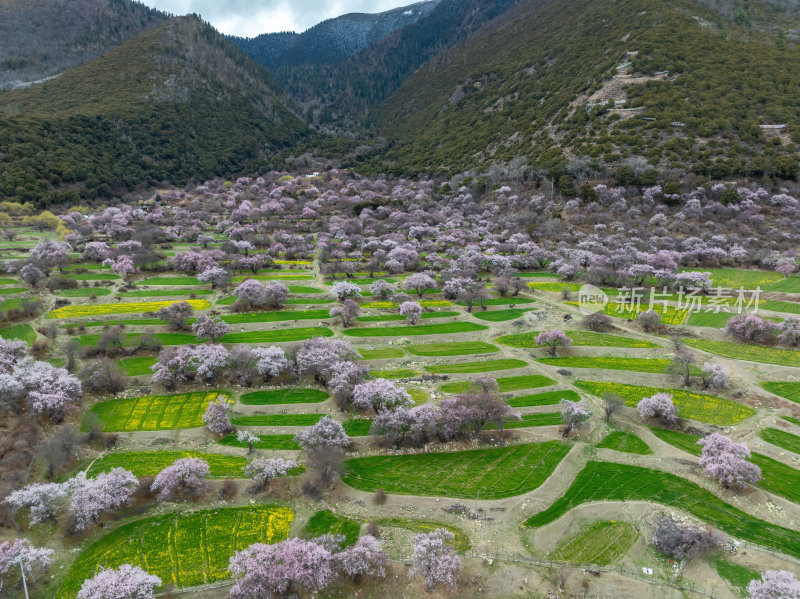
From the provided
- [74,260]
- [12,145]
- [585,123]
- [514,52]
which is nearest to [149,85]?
[12,145]

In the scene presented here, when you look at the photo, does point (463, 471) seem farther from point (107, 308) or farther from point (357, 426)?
point (107, 308)

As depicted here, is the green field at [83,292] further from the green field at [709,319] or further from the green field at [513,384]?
the green field at [709,319]

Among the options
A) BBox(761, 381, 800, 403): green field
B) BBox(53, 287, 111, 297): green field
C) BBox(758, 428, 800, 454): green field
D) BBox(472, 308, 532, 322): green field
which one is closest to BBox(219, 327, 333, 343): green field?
BBox(472, 308, 532, 322): green field

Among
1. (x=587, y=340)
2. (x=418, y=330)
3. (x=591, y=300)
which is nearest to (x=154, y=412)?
(x=418, y=330)

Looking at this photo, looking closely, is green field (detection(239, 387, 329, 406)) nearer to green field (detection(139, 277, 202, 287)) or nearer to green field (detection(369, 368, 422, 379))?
green field (detection(369, 368, 422, 379))

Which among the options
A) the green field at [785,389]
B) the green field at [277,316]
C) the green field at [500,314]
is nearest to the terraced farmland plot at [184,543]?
the green field at [277,316]

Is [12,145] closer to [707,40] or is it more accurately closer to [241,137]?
[241,137]

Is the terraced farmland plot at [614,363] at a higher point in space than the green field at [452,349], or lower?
lower
